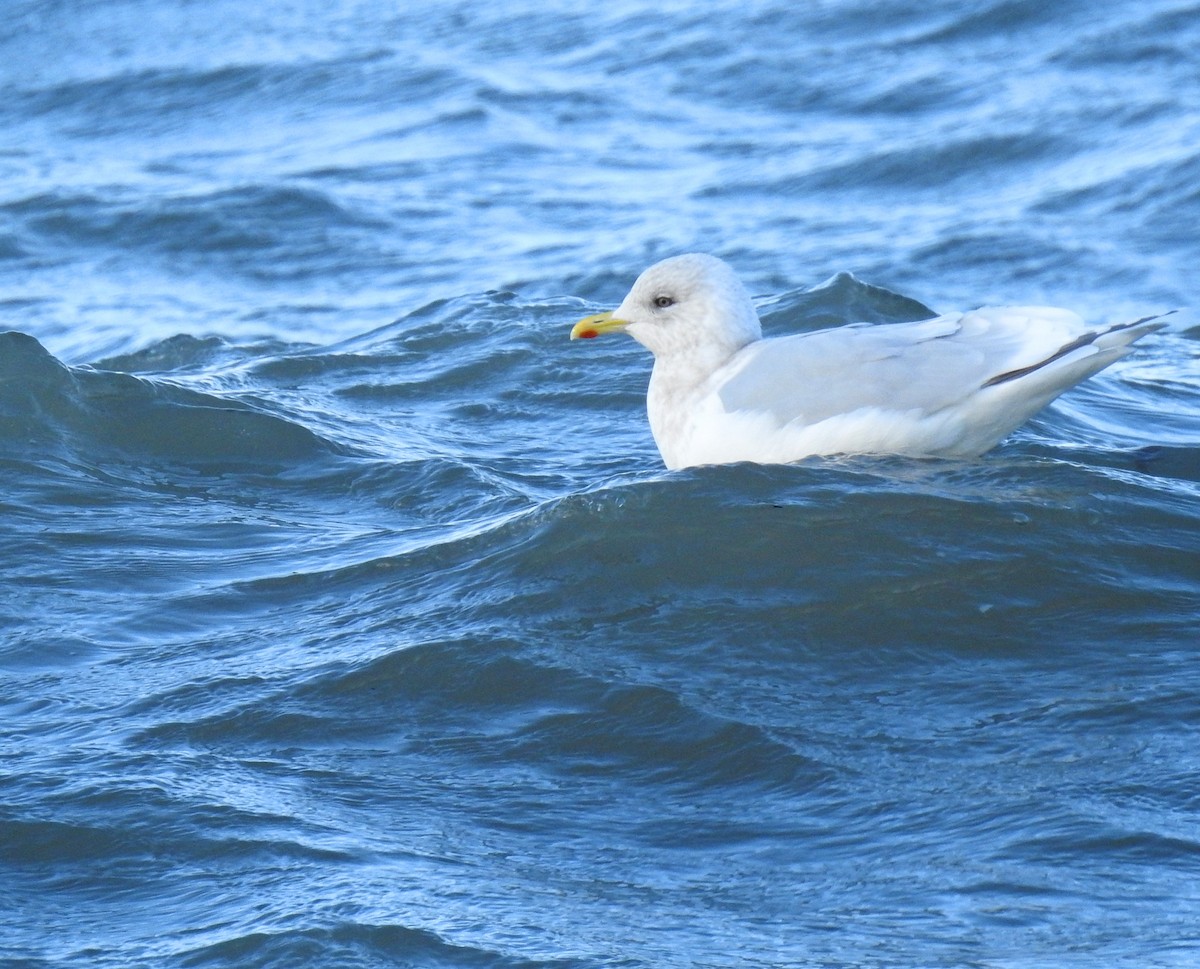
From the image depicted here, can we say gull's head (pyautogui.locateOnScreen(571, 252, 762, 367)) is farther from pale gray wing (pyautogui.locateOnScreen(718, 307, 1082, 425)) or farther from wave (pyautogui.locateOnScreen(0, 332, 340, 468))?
wave (pyautogui.locateOnScreen(0, 332, 340, 468))

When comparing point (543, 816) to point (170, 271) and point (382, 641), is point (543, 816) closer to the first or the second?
point (382, 641)

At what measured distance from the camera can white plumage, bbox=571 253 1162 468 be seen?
18.1ft

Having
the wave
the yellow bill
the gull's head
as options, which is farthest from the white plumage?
the wave


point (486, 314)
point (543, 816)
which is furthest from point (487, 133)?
point (543, 816)

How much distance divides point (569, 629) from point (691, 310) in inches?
70.0

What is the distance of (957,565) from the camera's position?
16.0ft

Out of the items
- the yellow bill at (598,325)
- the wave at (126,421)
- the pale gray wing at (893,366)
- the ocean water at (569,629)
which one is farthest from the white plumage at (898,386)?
the wave at (126,421)

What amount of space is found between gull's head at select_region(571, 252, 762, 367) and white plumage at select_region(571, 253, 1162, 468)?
0.81ft

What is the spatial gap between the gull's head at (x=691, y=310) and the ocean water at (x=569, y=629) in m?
0.58

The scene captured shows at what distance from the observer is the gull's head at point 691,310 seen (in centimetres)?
612

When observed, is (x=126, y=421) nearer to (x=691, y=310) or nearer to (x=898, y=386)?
(x=691, y=310)

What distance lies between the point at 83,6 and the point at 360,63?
3.58m

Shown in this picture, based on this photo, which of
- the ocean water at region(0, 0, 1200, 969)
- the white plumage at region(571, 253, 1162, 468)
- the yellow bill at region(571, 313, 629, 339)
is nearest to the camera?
the ocean water at region(0, 0, 1200, 969)

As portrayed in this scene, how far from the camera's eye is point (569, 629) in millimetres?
4711
